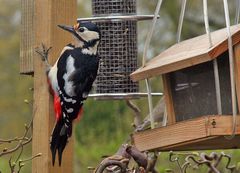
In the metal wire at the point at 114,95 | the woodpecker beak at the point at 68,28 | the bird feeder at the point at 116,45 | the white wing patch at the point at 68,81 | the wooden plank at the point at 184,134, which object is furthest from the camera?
the bird feeder at the point at 116,45

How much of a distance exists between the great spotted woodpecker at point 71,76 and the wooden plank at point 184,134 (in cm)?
36

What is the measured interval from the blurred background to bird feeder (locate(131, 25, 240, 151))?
4.60 m

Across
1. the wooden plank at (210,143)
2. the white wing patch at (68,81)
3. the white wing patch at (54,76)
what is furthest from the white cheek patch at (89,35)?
the wooden plank at (210,143)

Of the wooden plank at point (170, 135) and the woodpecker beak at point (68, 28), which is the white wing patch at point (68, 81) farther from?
the wooden plank at point (170, 135)

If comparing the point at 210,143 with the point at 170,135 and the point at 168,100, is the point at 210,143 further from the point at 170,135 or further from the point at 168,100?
the point at 168,100

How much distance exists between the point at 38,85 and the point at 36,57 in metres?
0.13

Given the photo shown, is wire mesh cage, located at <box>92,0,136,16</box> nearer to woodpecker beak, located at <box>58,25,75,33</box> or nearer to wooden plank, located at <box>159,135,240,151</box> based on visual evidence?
woodpecker beak, located at <box>58,25,75,33</box>

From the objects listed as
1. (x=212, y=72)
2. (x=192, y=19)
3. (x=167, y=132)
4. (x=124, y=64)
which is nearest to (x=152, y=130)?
(x=167, y=132)

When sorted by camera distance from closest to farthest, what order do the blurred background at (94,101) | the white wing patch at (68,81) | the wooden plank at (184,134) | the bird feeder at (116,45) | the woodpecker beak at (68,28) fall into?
the wooden plank at (184,134) → the woodpecker beak at (68,28) → the white wing patch at (68,81) → the bird feeder at (116,45) → the blurred background at (94,101)

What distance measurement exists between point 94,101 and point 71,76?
22.1 feet

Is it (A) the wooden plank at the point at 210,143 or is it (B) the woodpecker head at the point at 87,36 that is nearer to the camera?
(A) the wooden plank at the point at 210,143

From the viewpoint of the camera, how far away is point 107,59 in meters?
5.35

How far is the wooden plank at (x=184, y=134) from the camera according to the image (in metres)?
3.74

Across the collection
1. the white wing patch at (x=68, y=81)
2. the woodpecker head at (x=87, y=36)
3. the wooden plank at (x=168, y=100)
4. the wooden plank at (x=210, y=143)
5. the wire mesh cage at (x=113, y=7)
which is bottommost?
the wooden plank at (x=210, y=143)
